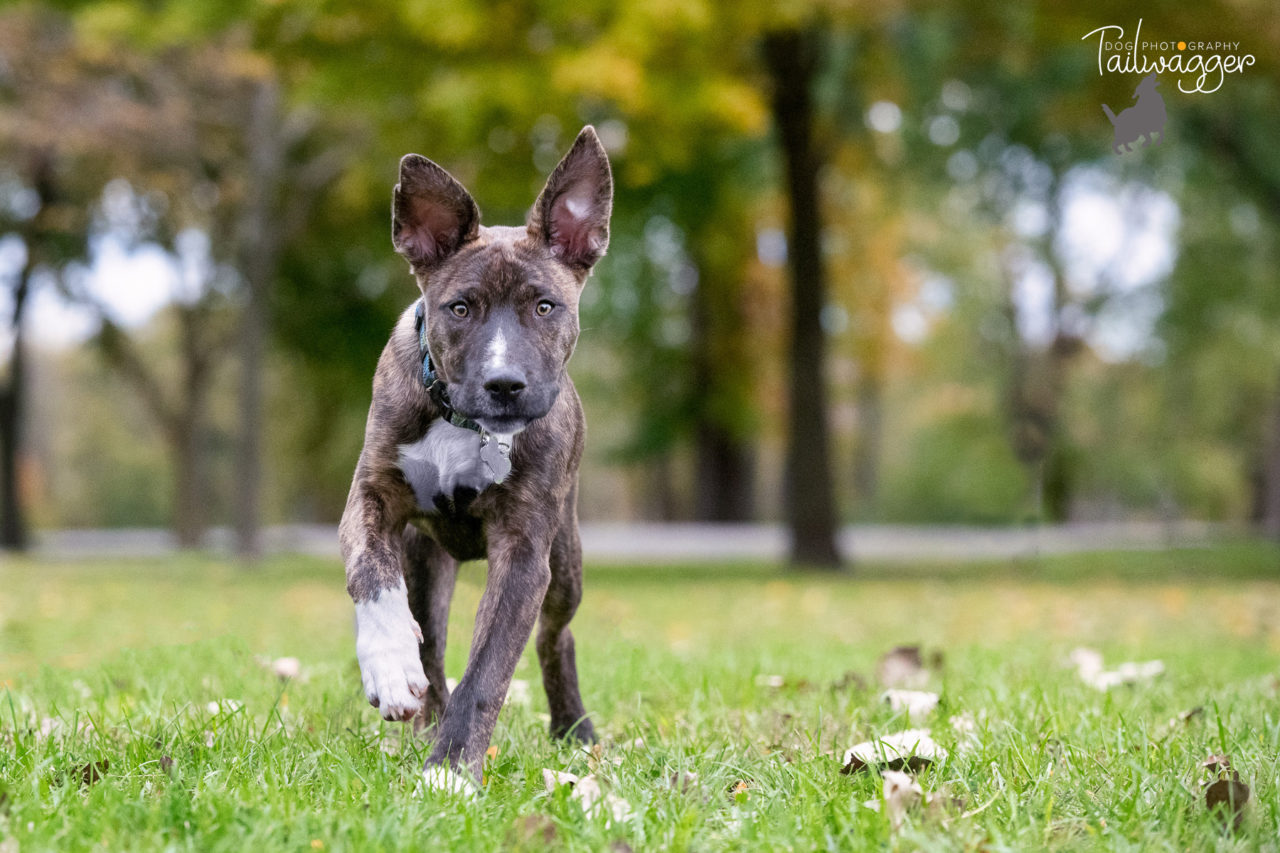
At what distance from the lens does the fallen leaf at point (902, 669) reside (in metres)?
4.82

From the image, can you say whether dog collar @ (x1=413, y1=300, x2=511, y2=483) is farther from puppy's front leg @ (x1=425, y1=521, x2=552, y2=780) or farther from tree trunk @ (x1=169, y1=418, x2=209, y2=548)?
tree trunk @ (x1=169, y1=418, x2=209, y2=548)

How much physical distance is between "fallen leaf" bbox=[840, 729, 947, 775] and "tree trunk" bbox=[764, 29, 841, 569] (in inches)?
483

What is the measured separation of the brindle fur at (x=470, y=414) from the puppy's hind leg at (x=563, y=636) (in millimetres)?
23

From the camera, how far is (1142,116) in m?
13.2

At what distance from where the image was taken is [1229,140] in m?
17.8

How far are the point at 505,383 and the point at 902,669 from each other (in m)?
2.68

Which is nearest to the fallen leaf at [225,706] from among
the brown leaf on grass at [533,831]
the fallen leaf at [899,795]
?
the brown leaf on grass at [533,831]

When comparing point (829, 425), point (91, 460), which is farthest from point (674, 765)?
point (91, 460)

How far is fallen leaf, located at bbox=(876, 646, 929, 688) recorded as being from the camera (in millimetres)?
4824

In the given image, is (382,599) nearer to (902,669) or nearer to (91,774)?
(91,774)

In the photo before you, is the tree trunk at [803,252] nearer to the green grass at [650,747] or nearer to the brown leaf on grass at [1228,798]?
the green grass at [650,747]

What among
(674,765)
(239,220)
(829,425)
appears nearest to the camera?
(674,765)

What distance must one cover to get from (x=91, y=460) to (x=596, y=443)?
2124cm

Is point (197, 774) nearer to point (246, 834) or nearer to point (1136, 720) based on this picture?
point (246, 834)
